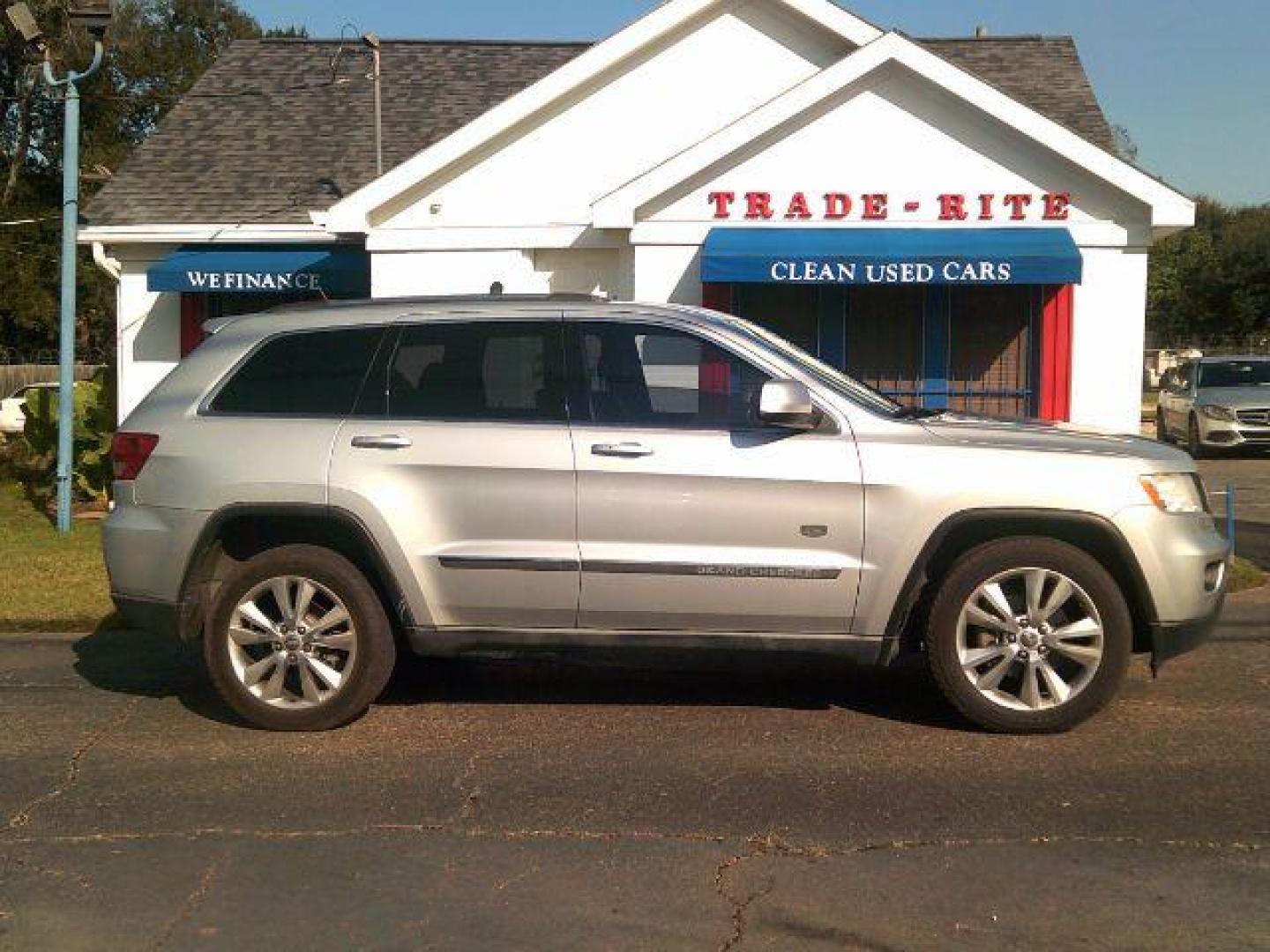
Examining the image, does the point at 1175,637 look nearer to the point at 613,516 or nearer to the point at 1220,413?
the point at 613,516

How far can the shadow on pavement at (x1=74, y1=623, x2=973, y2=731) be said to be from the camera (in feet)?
20.8

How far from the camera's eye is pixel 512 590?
6.20 meters

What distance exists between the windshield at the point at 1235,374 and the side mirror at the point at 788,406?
57.5 ft

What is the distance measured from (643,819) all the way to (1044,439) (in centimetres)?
242

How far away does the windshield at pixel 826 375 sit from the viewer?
6.29m

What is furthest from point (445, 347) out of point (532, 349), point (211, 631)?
point (211, 631)

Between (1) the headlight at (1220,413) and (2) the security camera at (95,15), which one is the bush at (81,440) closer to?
(2) the security camera at (95,15)

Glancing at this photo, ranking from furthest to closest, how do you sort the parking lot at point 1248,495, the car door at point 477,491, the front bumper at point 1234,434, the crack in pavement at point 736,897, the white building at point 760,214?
the front bumper at point 1234,434 → the white building at point 760,214 → the parking lot at point 1248,495 → the car door at point 477,491 → the crack in pavement at point 736,897

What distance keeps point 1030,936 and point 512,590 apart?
2.75 meters

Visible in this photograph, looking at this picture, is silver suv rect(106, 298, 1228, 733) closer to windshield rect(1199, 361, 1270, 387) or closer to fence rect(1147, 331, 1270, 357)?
windshield rect(1199, 361, 1270, 387)

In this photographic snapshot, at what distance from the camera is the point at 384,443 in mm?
6289

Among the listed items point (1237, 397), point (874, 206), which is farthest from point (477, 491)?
point (1237, 397)

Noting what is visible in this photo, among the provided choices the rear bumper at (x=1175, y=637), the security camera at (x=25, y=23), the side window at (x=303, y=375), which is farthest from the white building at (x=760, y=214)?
the rear bumper at (x=1175, y=637)

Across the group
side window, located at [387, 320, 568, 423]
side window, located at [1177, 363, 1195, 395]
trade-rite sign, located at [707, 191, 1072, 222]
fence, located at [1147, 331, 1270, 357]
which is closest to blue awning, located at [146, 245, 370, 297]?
trade-rite sign, located at [707, 191, 1072, 222]
